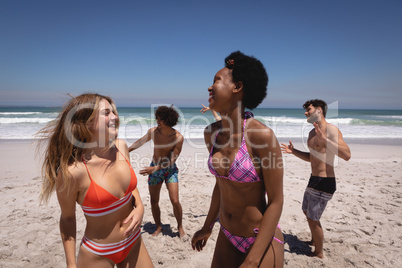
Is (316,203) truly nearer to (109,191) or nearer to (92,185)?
(109,191)

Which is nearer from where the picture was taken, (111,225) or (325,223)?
(111,225)

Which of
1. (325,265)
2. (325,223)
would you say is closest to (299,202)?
(325,223)

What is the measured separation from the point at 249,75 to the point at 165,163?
285cm

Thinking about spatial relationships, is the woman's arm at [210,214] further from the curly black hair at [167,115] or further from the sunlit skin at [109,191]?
the curly black hair at [167,115]

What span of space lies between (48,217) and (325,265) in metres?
5.22

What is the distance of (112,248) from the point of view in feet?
6.29

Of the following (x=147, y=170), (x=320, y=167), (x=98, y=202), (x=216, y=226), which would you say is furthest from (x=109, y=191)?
(x=216, y=226)

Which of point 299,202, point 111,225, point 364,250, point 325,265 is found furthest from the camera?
point 299,202

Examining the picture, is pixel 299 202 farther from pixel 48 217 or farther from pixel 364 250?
pixel 48 217

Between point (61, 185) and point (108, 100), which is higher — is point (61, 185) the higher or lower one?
the lower one

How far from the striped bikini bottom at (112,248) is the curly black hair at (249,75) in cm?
157

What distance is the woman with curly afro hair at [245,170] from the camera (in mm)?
1594

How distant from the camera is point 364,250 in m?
3.81

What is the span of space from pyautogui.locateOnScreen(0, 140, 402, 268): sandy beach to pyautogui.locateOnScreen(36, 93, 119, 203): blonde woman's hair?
7.94ft
